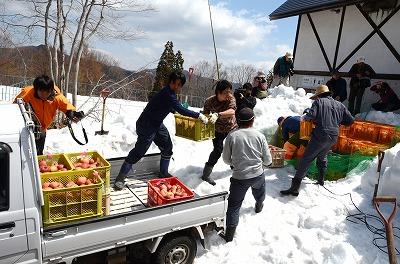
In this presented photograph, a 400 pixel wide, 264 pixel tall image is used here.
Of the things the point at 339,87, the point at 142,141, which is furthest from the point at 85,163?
the point at 339,87

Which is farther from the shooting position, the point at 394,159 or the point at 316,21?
the point at 316,21

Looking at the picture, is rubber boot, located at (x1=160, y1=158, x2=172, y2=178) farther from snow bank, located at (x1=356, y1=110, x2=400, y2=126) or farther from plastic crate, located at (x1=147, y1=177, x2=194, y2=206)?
snow bank, located at (x1=356, y1=110, x2=400, y2=126)

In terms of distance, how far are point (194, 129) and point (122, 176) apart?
146 centimetres

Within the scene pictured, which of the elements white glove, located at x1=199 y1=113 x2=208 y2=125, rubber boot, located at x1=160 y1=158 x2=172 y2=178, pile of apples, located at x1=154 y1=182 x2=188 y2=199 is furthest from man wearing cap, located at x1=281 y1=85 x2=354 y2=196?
pile of apples, located at x1=154 y1=182 x2=188 y2=199

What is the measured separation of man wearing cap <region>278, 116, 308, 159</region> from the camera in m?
6.99

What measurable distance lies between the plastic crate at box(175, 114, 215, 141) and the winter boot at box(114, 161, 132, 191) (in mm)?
1256

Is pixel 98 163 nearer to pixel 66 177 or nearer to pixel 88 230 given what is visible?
pixel 66 177

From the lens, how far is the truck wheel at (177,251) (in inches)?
154

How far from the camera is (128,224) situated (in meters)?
3.54

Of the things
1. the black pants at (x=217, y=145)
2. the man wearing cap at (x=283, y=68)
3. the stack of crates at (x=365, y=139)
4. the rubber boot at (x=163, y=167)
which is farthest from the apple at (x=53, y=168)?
the man wearing cap at (x=283, y=68)

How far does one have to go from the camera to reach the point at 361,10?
11.7m

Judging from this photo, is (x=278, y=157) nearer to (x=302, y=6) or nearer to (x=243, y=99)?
(x=243, y=99)

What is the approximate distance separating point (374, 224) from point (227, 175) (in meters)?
2.63

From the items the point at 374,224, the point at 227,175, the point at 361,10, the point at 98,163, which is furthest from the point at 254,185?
the point at 361,10
